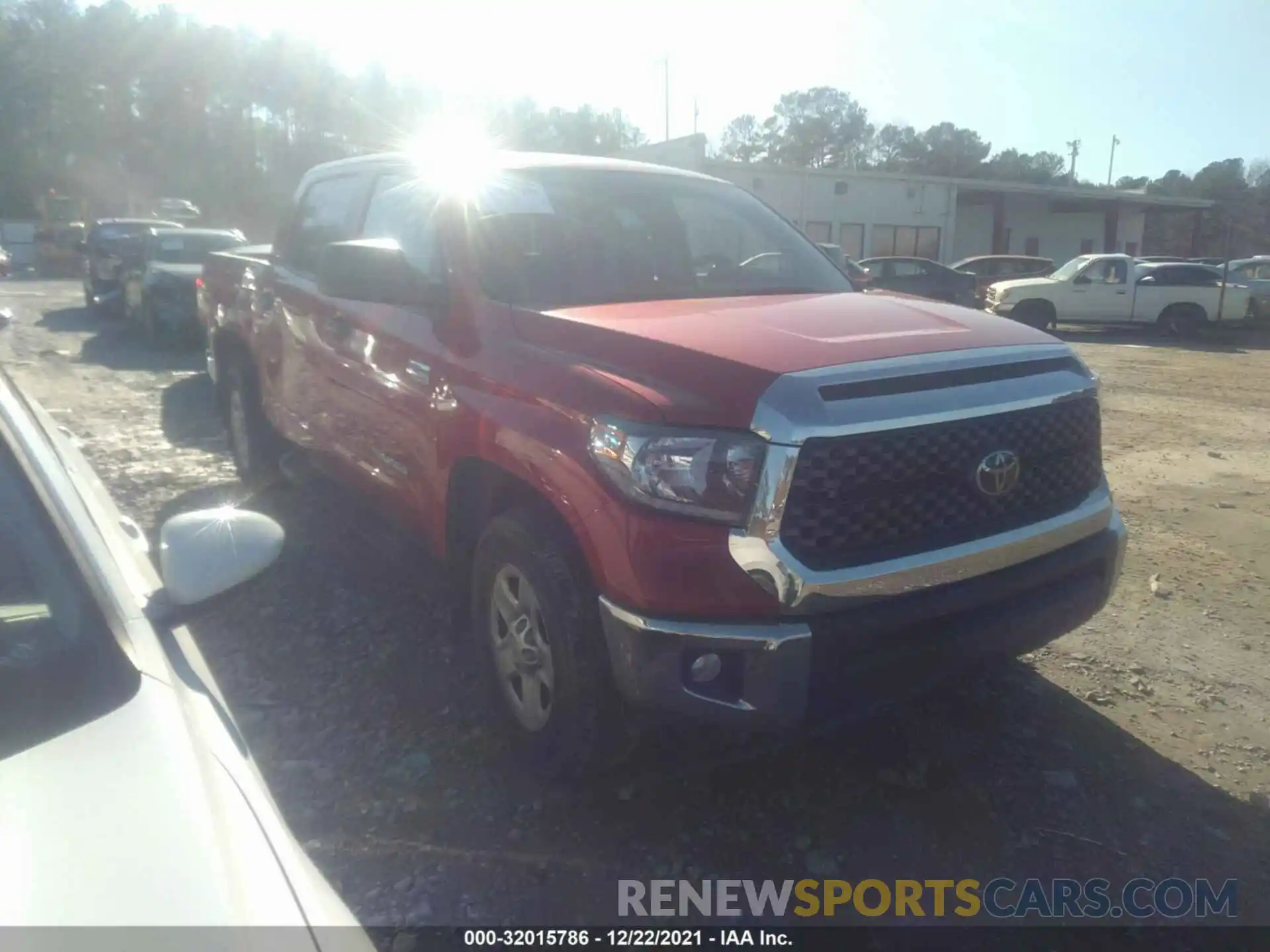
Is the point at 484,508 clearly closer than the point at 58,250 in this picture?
Yes

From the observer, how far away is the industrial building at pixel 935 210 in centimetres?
2838

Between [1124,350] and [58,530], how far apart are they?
18.5 metres

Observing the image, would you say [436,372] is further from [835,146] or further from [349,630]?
[835,146]

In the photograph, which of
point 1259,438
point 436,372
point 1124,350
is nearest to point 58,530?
point 436,372

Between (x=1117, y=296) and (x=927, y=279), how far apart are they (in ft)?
12.7

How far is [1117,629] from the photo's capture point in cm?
454

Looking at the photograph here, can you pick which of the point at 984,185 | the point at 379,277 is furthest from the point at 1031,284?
the point at 379,277

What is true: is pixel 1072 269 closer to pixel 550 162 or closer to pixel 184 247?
pixel 184 247

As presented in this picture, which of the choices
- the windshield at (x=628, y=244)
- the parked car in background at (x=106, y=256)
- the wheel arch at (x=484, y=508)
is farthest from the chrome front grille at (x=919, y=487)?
the parked car in background at (x=106, y=256)

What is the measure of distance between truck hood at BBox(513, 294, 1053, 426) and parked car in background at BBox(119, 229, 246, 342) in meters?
9.38

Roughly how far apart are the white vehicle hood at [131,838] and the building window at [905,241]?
105 ft

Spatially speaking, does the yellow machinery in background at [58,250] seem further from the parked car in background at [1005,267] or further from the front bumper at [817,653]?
the front bumper at [817,653]

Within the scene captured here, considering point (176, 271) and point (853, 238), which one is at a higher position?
point (853, 238)

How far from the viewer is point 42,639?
180 cm
